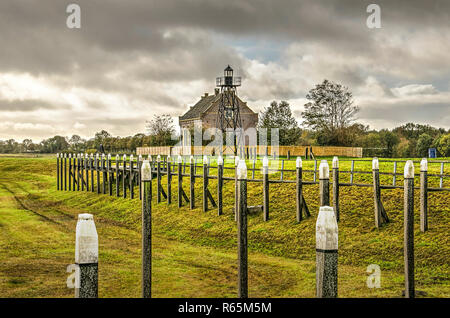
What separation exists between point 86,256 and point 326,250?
2678 mm

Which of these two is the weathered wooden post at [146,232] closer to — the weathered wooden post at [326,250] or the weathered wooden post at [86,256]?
the weathered wooden post at [86,256]

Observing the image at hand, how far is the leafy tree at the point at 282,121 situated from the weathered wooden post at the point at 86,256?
52.2 meters

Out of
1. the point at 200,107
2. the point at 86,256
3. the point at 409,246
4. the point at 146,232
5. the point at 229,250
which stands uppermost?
the point at 200,107

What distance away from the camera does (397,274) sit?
12039 millimetres

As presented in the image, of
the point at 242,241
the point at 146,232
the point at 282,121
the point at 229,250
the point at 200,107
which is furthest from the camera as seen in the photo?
the point at 200,107

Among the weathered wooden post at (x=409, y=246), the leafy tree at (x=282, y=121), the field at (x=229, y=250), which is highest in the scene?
the leafy tree at (x=282, y=121)

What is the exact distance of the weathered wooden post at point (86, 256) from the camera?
5.48 metres

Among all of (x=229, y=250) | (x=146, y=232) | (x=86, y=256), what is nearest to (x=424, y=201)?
(x=229, y=250)

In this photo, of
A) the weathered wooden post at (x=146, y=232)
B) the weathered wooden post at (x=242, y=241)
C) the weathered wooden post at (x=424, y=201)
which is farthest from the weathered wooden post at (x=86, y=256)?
the weathered wooden post at (x=424, y=201)

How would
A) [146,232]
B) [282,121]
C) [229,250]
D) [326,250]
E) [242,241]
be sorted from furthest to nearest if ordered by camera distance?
[282,121] → [229,250] → [242,241] → [146,232] → [326,250]

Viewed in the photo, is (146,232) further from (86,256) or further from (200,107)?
(200,107)

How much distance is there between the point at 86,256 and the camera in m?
5.59

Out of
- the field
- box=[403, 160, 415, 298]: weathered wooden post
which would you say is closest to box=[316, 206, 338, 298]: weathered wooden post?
box=[403, 160, 415, 298]: weathered wooden post
